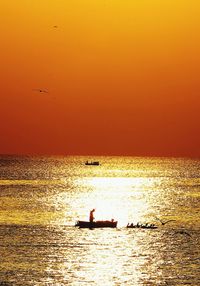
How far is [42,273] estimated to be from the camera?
61.5 meters

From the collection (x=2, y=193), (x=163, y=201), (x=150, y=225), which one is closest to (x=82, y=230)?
(x=150, y=225)

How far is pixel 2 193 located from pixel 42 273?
10343 centimetres

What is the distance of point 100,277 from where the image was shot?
2392 inches

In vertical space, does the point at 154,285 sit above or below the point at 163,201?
below

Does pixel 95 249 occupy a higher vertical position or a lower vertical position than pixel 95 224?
lower

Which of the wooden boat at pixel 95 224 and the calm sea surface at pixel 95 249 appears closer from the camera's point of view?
the calm sea surface at pixel 95 249

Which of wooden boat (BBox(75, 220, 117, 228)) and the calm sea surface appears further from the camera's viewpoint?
wooden boat (BBox(75, 220, 117, 228))

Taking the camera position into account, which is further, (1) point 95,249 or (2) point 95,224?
(2) point 95,224

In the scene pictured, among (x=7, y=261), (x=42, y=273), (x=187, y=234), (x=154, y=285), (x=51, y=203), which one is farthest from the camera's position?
(x=51, y=203)

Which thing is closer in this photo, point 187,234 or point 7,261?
point 7,261

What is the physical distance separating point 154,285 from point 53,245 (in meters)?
21.0

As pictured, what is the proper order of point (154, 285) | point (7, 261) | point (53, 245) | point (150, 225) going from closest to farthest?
point (154, 285) → point (7, 261) → point (53, 245) → point (150, 225)

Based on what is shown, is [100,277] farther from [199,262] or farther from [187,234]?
[187,234]

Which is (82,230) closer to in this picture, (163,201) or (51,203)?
(51,203)
